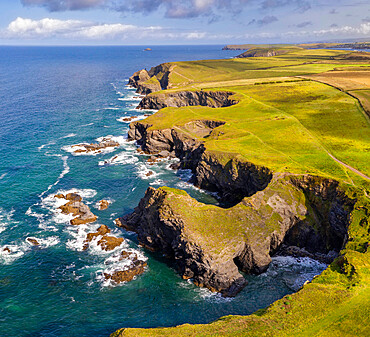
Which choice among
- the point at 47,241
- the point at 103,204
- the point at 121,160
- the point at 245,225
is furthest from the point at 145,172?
the point at 245,225

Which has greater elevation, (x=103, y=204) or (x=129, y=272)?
(x=103, y=204)

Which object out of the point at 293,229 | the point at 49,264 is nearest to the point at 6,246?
the point at 49,264

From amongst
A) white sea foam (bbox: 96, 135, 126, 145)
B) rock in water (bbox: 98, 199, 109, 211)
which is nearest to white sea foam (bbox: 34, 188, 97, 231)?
rock in water (bbox: 98, 199, 109, 211)

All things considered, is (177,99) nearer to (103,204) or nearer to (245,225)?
(103,204)

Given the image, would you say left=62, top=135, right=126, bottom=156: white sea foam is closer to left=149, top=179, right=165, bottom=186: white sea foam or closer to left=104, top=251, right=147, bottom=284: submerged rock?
left=149, top=179, right=165, bottom=186: white sea foam

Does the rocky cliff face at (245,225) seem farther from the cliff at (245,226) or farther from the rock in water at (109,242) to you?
the rock in water at (109,242)

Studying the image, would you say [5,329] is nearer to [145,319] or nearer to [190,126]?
[145,319]
